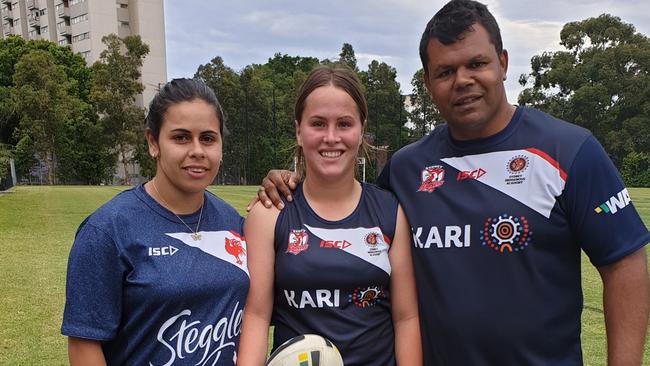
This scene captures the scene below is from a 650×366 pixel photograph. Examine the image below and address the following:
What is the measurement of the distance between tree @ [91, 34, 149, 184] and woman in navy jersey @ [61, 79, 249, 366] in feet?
132

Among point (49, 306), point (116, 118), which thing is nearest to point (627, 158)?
point (116, 118)

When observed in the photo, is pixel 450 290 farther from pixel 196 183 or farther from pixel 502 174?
pixel 196 183

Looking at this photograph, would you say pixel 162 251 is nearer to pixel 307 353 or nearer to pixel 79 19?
pixel 307 353

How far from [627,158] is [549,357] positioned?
146 feet

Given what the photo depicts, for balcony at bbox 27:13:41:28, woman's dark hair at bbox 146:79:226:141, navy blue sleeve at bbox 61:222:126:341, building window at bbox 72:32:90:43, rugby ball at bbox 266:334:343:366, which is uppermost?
balcony at bbox 27:13:41:28

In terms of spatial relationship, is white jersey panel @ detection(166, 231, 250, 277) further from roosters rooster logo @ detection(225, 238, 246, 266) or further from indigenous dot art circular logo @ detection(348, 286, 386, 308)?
indigenous dot art circular logo @ detection(348, 286, 386, 308)

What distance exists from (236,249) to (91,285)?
0.61 meters

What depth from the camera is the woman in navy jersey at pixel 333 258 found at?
2.28m

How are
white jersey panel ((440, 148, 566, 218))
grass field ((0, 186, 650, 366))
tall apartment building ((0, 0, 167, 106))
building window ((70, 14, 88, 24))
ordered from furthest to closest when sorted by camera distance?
building window ((70, 14, 88, 24)), tall apartment building ((0, 0, 167, 106)), grass field ((0, 186, 650, 366)), white jersey panel ((440, 148, 566, 218))

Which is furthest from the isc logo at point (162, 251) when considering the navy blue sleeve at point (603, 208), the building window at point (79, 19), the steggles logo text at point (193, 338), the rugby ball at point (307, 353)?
the building window at point (79, 19)

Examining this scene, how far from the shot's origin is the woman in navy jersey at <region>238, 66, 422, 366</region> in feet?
7.48

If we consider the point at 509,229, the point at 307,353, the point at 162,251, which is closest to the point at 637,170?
the point at 509,229

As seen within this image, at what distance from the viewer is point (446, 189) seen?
234cm

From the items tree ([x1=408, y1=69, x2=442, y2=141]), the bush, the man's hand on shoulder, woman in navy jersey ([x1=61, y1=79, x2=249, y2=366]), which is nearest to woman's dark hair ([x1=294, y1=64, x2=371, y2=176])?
the man's hand on shoulder
